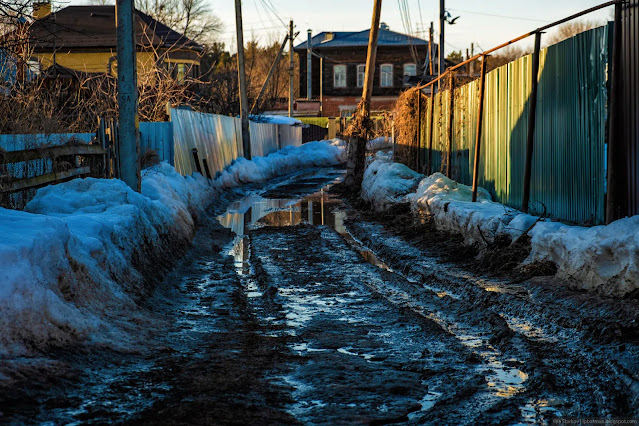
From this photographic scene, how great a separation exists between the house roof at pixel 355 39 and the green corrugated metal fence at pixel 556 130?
1827 inches

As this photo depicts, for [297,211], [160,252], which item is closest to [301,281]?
[160,252]

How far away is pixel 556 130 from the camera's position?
30.1ft

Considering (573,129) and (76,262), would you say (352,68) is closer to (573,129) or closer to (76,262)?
(573,129)

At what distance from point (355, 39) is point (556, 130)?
52444mm

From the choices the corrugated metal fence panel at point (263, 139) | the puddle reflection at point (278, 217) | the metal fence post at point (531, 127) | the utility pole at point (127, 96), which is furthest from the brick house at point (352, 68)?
the metal fence post at point (531, 127)

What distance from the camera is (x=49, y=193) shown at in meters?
9.38

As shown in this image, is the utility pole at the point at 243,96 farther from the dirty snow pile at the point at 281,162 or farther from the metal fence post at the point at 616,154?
the metal fence post at the point at 616,154

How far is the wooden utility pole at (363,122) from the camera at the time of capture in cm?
2130

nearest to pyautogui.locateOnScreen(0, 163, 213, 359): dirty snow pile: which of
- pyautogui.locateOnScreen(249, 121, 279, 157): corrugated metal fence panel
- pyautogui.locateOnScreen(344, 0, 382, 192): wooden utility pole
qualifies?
pyautogui.locateOnScreen(344, 0, 382, 192): wooden utility pole

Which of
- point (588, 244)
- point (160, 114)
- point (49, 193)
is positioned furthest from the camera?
point (160, 114)

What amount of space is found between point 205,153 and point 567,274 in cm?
1649

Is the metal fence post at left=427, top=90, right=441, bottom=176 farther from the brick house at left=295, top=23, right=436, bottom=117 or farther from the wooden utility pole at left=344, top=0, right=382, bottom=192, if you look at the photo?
the brick house at left=295, top=23, right=436, bottom=117

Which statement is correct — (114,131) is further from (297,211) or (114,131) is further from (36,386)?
(36,386)

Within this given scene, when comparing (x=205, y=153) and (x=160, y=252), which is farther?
(x=205, y=153)
